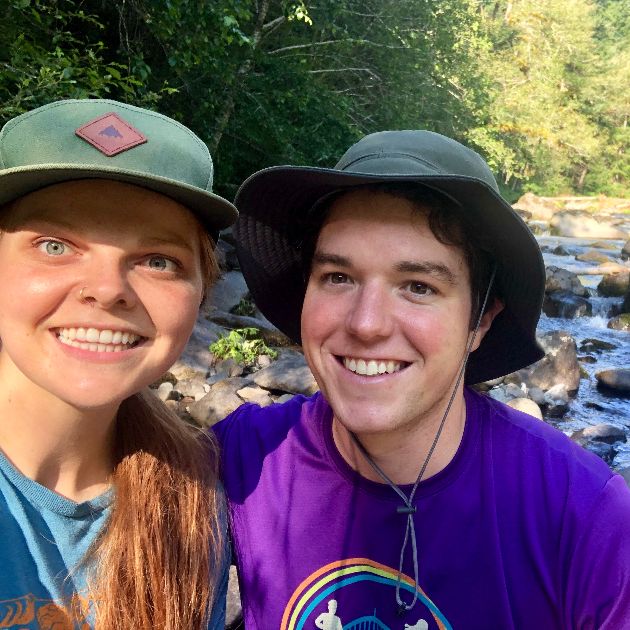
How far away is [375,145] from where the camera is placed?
1734 millimetres

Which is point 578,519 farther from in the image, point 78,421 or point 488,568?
point 78,421

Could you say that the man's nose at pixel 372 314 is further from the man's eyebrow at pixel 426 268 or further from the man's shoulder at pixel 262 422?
the man's shoulder at pixel 262 422

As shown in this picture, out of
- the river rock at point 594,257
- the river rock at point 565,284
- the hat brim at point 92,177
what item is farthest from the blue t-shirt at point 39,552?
the river rock at point 594,257

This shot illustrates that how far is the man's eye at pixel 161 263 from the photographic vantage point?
1.44 meters

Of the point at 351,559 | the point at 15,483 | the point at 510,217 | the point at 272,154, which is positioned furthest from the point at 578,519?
the point at 272,154

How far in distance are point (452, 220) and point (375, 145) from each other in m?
0.30

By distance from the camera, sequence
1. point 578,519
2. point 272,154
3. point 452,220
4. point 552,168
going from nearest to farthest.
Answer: point 578,519, point 452,220, point 272,154, point 552,168

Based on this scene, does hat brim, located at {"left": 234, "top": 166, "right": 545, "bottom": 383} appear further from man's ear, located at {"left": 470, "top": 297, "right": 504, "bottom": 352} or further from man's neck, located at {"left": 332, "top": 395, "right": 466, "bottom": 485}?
man's neck, located at {"left": 332, "top": 395, "right": 466, "bottom": 485}

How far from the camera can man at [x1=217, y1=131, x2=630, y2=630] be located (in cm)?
159

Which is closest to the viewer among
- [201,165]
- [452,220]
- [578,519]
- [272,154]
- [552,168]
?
[201,165]

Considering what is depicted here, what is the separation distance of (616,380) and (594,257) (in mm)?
10452

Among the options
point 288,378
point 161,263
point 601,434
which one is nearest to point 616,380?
point 601,434

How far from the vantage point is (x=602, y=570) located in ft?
4.97

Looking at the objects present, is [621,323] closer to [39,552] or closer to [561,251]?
[561,251]
